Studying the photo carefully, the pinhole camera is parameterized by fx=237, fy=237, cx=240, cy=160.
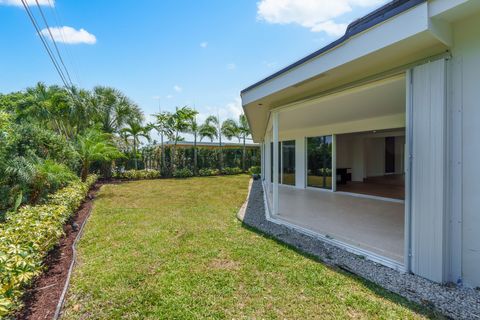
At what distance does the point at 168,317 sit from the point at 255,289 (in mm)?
1124

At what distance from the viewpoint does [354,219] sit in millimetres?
6293

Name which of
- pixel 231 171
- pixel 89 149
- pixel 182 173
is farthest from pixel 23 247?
pixel 231 171

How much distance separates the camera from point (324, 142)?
11203 mm

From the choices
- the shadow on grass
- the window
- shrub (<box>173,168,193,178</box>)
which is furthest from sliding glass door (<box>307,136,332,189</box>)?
shrub (<box>173,168,193,178</box>)

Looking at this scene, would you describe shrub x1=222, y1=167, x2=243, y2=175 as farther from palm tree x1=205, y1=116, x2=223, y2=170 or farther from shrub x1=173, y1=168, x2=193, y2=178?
shrub x1=173, y1=168, x2=193, y2=178

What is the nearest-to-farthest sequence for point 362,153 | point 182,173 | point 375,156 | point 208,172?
point 362,153 → point 375,156 → point 182,173 → point 208,172

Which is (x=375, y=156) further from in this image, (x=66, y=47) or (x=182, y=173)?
(x=66, y=47)

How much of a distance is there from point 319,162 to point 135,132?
13441 mm

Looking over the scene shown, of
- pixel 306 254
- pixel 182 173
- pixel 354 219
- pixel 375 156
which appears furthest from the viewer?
pixel 182 173

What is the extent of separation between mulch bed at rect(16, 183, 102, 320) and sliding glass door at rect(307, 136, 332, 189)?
386 inches

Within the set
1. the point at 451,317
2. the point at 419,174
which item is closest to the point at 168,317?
the point at 451,317

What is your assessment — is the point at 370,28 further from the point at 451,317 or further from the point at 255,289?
the point at 255,289

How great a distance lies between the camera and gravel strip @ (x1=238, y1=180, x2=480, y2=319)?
2.72 metres

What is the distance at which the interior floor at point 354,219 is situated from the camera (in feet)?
15.0
